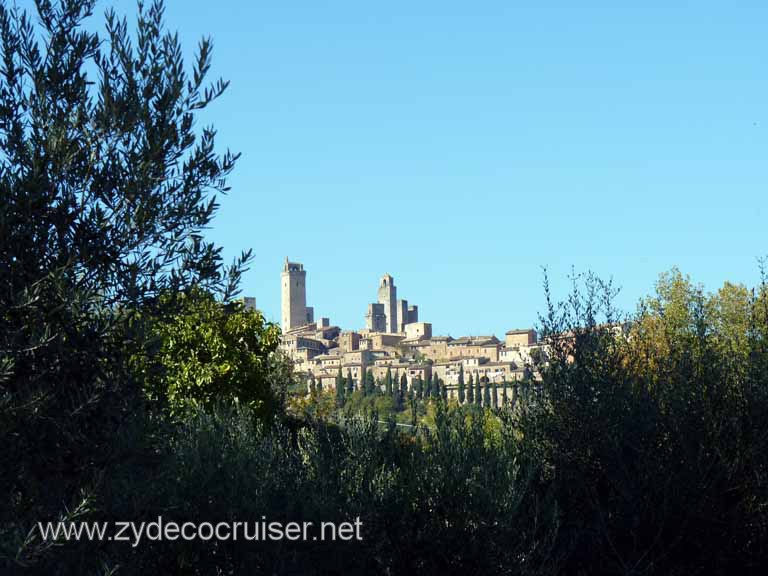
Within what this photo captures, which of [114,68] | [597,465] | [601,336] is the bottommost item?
[597,465]

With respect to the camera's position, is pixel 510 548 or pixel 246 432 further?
pixel 246 432

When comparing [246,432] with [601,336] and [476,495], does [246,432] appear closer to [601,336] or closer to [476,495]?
[476,495]

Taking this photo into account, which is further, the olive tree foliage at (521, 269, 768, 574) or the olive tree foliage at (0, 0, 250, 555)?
the olive tree foliage at (521, 269, 768, 574)

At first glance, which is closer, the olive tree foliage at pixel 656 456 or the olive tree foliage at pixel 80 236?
the olive tree foliage at pixel 80 236

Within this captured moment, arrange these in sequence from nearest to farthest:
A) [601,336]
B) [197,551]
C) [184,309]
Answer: [184,309] < [197,551] < [601,336]

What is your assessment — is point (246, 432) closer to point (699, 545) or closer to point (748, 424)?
point (699, 545)

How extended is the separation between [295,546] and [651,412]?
4.40 meters

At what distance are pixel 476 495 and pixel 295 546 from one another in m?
1.61

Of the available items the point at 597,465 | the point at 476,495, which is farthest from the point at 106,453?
the point at 597,465

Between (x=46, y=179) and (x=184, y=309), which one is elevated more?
(x=46, y=179)

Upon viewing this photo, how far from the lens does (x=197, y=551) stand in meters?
7.56

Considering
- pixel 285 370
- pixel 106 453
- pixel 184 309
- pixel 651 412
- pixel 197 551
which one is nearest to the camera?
pixel 106 453

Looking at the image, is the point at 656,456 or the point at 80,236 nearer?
the point at 80,236

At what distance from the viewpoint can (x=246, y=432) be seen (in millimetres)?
9742
